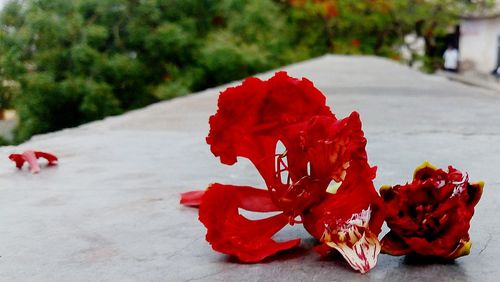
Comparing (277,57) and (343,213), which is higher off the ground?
(343,213)

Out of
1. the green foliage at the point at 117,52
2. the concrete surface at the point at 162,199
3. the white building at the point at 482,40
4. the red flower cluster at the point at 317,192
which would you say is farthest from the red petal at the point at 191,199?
the white building at the point at 482,40

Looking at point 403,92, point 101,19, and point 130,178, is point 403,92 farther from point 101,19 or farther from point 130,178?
point 101,19

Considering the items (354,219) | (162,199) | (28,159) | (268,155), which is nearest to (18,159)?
(28,159)

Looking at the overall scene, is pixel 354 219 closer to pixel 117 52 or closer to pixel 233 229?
pixel 233 229

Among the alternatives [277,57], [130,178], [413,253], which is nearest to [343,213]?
[413,253]

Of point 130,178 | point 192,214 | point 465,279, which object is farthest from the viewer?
point 130,178

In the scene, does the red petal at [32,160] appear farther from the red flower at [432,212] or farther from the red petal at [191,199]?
the red flower at [432,212]
